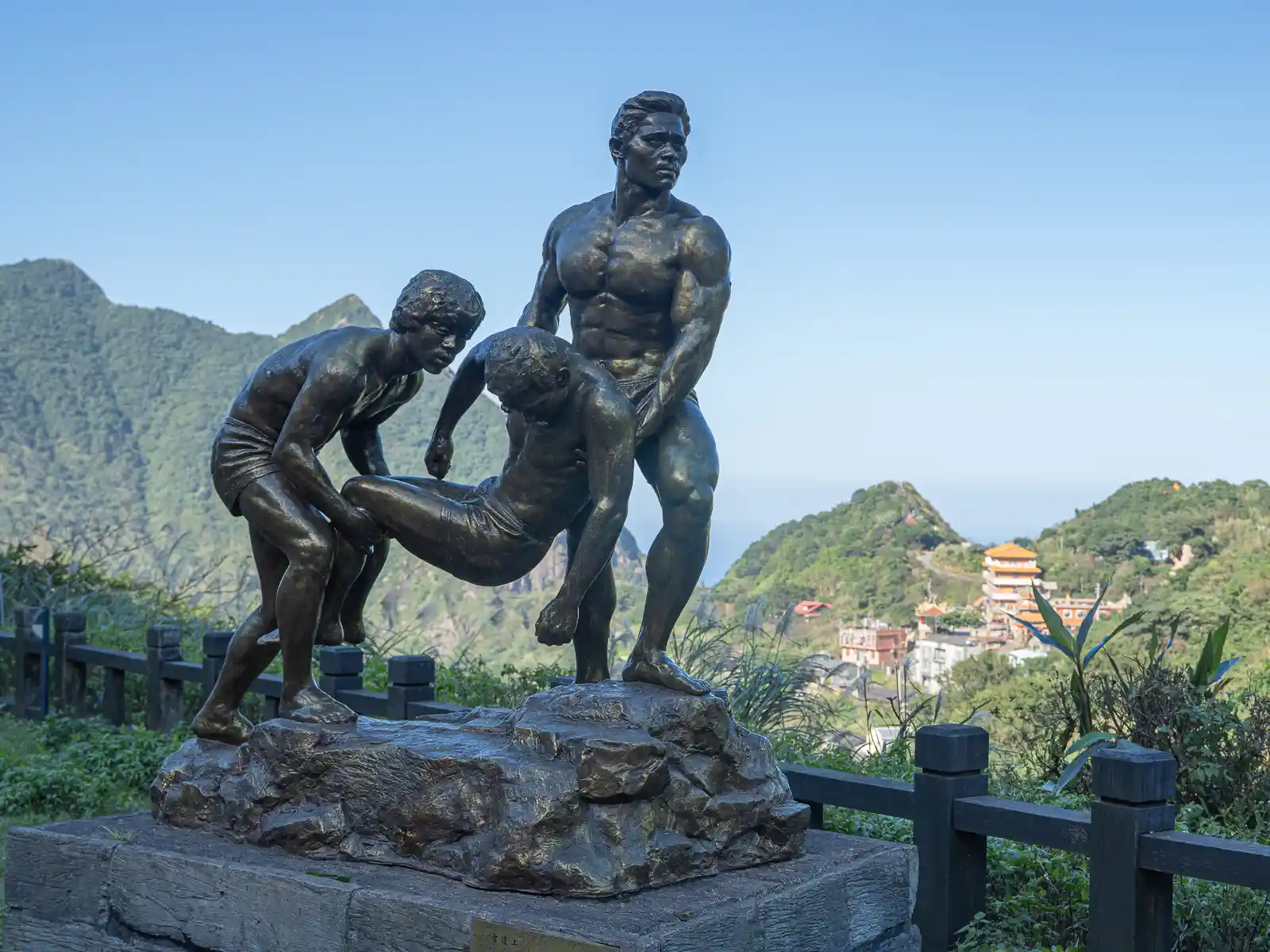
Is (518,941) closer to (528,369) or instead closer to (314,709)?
(314,709)

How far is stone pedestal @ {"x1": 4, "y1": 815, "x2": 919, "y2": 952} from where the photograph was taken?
4.15m

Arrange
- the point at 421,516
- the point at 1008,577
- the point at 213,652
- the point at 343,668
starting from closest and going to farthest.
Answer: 1. the point at 421,516
2. the point at 343,668
3. the point at 213,652
4. the point at 1008,577

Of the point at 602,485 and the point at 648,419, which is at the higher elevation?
the point at 648,419

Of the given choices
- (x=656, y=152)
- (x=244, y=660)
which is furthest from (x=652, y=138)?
(x=244, y=660)

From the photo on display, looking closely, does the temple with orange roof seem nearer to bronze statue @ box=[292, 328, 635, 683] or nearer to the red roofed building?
the red roofed building

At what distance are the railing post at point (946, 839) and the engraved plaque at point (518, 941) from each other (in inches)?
76.9

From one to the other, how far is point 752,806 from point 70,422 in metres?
43.2

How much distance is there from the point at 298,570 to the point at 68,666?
6.50 metres

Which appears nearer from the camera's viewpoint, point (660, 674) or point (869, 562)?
point (660, 674)

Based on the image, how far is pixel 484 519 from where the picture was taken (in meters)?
4.97

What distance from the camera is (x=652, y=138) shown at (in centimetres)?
506

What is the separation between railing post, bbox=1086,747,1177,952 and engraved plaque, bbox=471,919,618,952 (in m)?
1.95

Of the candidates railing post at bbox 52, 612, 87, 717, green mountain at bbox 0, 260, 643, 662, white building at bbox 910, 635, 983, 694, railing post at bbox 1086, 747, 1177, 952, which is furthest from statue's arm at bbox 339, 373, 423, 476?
green mountain at bbox 0, 260, 643, 662

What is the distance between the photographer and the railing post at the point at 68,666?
10.5 metres
